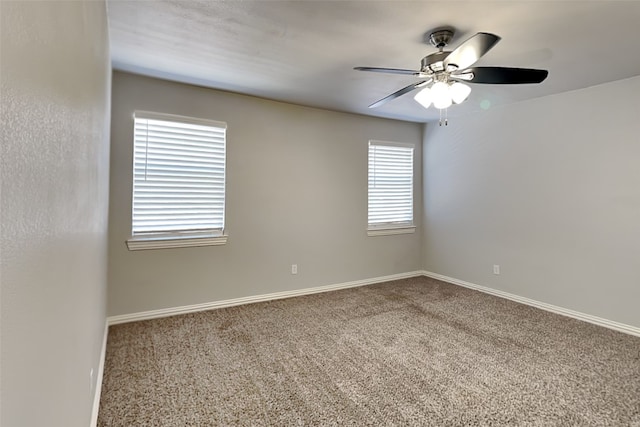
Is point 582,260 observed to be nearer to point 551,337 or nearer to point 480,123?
point 551,337

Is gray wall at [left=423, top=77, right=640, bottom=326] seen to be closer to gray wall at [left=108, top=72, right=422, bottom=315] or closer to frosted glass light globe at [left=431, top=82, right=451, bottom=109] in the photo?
gray wall at [left=108, top=72, right=422, bottom=315]

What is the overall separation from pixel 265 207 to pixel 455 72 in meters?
2.64

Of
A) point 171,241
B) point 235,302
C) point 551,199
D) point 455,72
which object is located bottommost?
point 235,302

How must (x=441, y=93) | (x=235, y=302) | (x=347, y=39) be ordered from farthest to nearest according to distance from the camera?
(x=235, y=302) < (x=347, y=39) < (x=441, y=93)

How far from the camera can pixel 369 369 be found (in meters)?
2.55

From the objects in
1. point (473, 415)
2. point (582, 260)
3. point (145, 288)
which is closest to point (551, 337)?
point (582, 260)

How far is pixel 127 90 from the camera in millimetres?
3328

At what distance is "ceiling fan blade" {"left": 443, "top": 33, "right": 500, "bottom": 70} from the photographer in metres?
1.78

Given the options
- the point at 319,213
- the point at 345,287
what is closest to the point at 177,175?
the point at 319,213

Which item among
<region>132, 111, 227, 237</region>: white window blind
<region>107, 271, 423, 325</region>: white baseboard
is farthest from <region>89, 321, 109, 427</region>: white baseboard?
<region>132, 111, 227, 237</region>: white window blind

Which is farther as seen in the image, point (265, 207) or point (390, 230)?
point (390, 230)

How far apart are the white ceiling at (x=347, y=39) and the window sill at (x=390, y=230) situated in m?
2.17

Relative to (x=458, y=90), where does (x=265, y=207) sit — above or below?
below

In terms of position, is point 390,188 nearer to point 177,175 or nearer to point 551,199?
point 551,199
